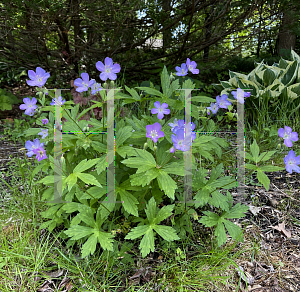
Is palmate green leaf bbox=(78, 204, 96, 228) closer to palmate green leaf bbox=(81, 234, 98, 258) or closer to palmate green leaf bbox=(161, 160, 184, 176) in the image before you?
palmate green leaf bbox=(81, 234, 98, 258)

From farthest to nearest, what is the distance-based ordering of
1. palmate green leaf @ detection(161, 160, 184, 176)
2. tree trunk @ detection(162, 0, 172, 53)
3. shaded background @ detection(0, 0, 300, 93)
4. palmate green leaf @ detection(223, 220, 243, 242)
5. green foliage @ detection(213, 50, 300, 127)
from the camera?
tree trunk @ detection(162, 0, 172, 53) < shaded background @ detection(0, 0, 300, 93) < green foliage @ detection(213, 50, 300, 127) < palmate green leaf @ detection(223, 220, 243, 242) < palmate green leaf @ detection(161, 160, 184, 176)

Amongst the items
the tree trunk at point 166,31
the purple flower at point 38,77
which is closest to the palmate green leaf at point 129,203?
the purple flower at point 38,77

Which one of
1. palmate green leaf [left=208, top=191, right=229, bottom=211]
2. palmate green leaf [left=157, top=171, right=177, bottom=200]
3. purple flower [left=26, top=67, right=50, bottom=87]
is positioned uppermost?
purple flower [left=26, top=67, right=50, bottom=87]

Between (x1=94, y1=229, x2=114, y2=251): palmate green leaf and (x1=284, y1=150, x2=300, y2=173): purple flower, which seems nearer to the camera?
(x1=284, y1=150, x2=300, y2=173): purple flower

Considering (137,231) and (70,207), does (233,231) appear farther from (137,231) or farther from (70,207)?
(70,207)

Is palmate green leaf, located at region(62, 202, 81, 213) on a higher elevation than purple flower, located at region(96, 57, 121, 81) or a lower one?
lower

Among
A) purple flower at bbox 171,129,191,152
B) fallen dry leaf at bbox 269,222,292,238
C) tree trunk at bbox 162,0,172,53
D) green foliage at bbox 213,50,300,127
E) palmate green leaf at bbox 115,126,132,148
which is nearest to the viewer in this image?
purple flower at bbox 171,129,191,152

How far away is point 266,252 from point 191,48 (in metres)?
2.87

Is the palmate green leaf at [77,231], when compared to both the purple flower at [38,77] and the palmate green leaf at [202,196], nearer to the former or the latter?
the palmate green leaf at [202,196]

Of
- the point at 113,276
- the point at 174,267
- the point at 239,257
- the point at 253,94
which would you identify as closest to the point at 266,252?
the point at 239,257

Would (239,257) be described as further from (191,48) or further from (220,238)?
(191,48)

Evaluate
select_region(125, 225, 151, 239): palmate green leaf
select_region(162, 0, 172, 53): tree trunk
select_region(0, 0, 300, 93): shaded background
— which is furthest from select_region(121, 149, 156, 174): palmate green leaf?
select_region(162, 0, 172, 53): tree trunk

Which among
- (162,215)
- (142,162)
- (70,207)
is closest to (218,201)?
(162,215)

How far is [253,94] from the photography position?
296 cm
